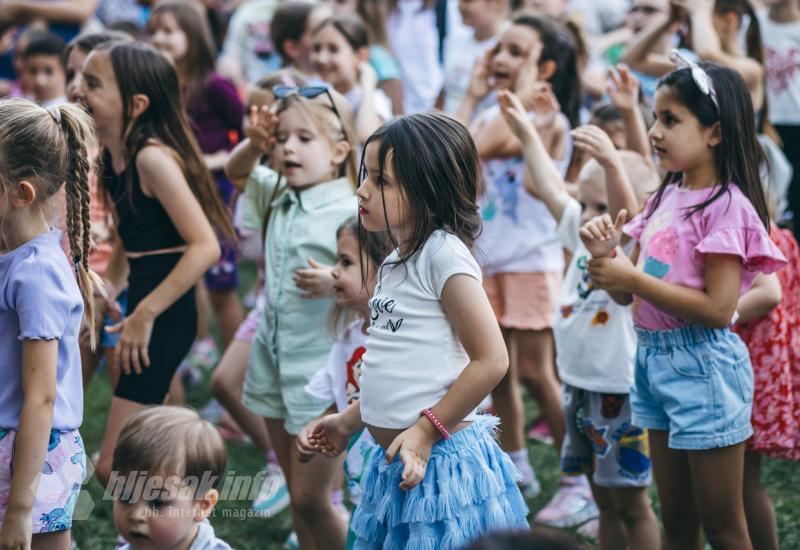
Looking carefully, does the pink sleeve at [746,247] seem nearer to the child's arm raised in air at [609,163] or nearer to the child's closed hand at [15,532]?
the child's arm raised in air at [609,163]

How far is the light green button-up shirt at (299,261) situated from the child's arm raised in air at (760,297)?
4.46ft

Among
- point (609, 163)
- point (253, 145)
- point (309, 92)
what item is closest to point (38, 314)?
point (309, 92)

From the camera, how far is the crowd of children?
2.64 metres

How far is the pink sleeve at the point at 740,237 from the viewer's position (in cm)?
303

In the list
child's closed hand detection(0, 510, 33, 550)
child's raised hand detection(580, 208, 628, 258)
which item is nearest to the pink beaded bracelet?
child's raised hand detection(580, 208, 628, 258)

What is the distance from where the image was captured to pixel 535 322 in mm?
4734

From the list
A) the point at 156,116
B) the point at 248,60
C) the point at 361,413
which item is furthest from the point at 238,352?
the point at 248,60

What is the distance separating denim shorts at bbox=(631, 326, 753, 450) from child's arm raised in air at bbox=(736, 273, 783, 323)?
8.4 inches

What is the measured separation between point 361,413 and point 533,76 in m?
2.67

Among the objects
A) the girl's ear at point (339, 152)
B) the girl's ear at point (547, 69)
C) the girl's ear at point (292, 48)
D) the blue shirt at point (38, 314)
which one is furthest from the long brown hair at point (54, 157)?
the girl's ear at point (292, 48)

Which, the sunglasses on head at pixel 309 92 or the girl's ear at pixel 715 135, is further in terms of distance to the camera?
the sunglasses on head at pixel 309 92

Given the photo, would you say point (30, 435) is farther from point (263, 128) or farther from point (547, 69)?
point (547, 69)

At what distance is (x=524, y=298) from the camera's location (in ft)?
15.8

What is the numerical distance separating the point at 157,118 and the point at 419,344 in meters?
1.77
